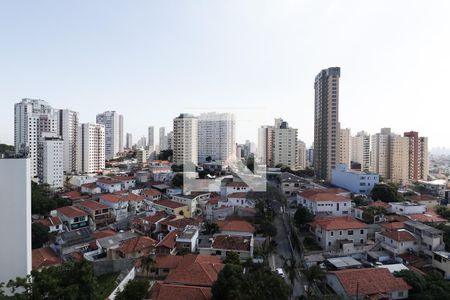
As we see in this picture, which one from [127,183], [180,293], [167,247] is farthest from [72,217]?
[180,293]

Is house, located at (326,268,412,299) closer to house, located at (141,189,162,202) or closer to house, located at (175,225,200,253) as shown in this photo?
house, located at (175,225,200,253)

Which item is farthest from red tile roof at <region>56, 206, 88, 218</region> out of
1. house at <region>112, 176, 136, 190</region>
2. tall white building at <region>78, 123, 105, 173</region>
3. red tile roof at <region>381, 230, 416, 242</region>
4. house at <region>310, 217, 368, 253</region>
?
tall white building at <region>78, 123, 105, 173</region>

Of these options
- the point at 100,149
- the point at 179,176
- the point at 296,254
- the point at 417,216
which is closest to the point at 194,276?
the point at 296,254

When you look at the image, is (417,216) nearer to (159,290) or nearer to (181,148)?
(159,290)

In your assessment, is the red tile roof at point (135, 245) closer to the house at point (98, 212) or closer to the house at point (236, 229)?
the house at point (236, 229)

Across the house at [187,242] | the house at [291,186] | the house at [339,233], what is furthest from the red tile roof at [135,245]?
the house at [291,186]

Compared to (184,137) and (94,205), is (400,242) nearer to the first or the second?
(94,205)

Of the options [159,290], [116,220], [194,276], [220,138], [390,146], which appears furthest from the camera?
[220,138]
